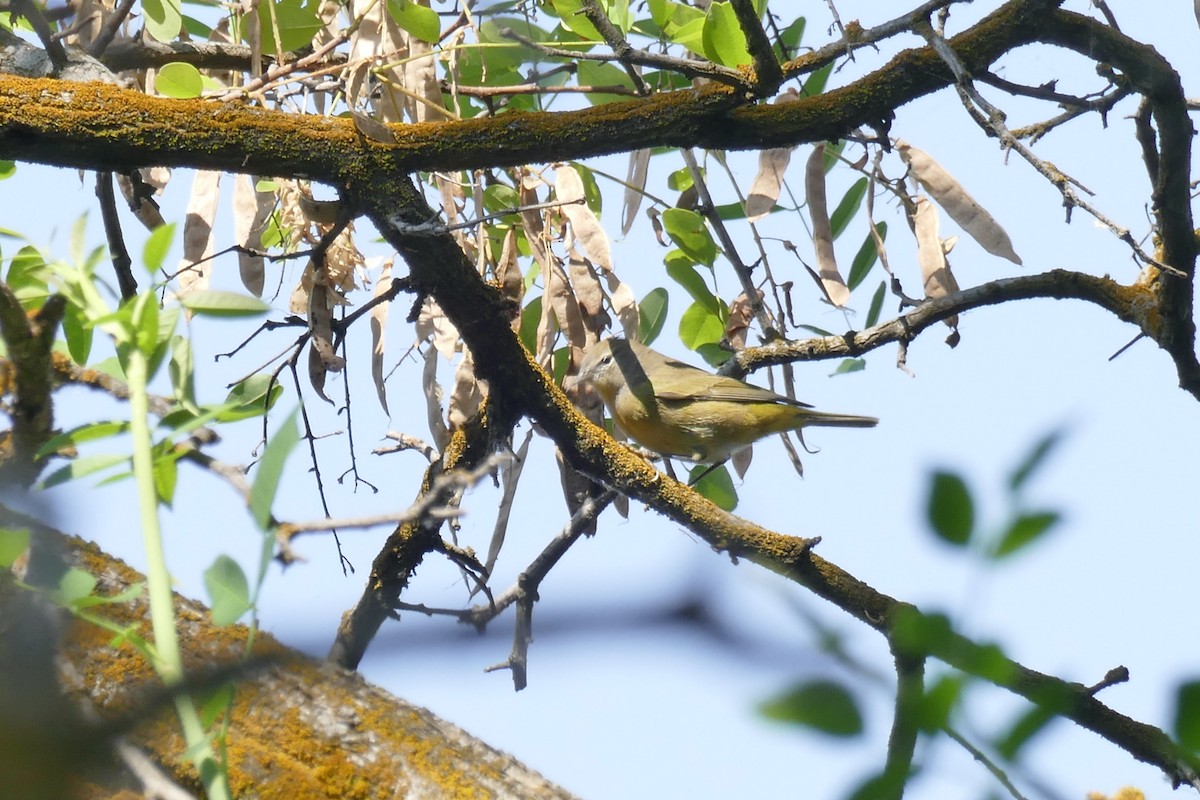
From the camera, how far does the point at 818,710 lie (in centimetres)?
53

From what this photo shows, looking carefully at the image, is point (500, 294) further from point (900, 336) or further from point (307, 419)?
point (900, 336)

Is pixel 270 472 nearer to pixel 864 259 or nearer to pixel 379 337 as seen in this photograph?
pixel 379 337

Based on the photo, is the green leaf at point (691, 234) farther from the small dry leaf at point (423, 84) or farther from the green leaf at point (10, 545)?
the green leaf at point (10, 545)

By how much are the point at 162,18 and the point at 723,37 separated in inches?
79.2

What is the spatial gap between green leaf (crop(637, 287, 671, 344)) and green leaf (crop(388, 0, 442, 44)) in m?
1.15

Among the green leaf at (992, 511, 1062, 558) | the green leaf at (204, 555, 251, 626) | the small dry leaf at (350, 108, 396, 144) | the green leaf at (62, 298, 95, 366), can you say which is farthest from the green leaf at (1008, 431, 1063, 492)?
the small dry leaf at (350, 108, 396, 144)

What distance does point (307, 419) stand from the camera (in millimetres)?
3158

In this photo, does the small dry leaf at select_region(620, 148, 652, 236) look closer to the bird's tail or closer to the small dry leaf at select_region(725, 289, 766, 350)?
the small dry leaf at select_region(725, 289, 766, 350)

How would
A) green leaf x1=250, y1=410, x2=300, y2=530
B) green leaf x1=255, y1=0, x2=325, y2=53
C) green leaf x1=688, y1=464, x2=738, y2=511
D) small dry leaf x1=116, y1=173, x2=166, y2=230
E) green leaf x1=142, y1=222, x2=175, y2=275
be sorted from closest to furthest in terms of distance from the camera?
1. green leaf x1=250, y1=410, x2=300, y2=530
2. green leaf x1=142, y1=222, x2=175, y2=275
3. small dry leaf x1=116, y1=173, x2=166, y2=230
4. green leaf x1=255, y1=0, x2=325, y2=53
5. green leaf x1=688, y1=464, x2=738, y2=511

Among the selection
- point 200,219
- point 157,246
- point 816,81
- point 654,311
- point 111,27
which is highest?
point 816,81

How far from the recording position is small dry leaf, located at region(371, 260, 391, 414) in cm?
332

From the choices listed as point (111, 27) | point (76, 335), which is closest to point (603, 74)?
point (111, 27)

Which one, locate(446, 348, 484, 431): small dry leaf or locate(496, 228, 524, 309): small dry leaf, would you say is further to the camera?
locate(446, 348, 484, 431): small dry leaf

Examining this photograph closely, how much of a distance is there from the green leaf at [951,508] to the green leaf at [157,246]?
2.38 ft
